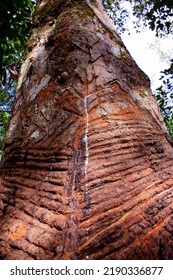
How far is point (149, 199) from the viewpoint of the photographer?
0.97 meters

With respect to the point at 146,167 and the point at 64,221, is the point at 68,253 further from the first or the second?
the point at 146,167

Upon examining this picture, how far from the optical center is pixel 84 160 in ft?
3.46

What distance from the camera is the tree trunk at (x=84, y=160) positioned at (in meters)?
0.87

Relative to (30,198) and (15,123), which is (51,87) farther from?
(30,198)

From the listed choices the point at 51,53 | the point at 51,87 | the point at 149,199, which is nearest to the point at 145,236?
the point at 149,199

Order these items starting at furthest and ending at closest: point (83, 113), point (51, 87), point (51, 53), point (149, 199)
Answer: point (51, 53) < point (51, 87) < point (83, 113) < point (149, 199)

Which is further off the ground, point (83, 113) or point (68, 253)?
point (83, 113)

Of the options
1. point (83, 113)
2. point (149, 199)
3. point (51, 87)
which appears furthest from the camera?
point (51, 87)

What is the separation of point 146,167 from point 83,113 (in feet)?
1.22

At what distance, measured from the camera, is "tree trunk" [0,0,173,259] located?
0.87 meters

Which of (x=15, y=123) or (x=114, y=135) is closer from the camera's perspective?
(x=114, y=135)

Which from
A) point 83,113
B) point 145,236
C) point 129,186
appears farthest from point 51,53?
point 145,236

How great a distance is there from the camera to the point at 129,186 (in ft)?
3.26
